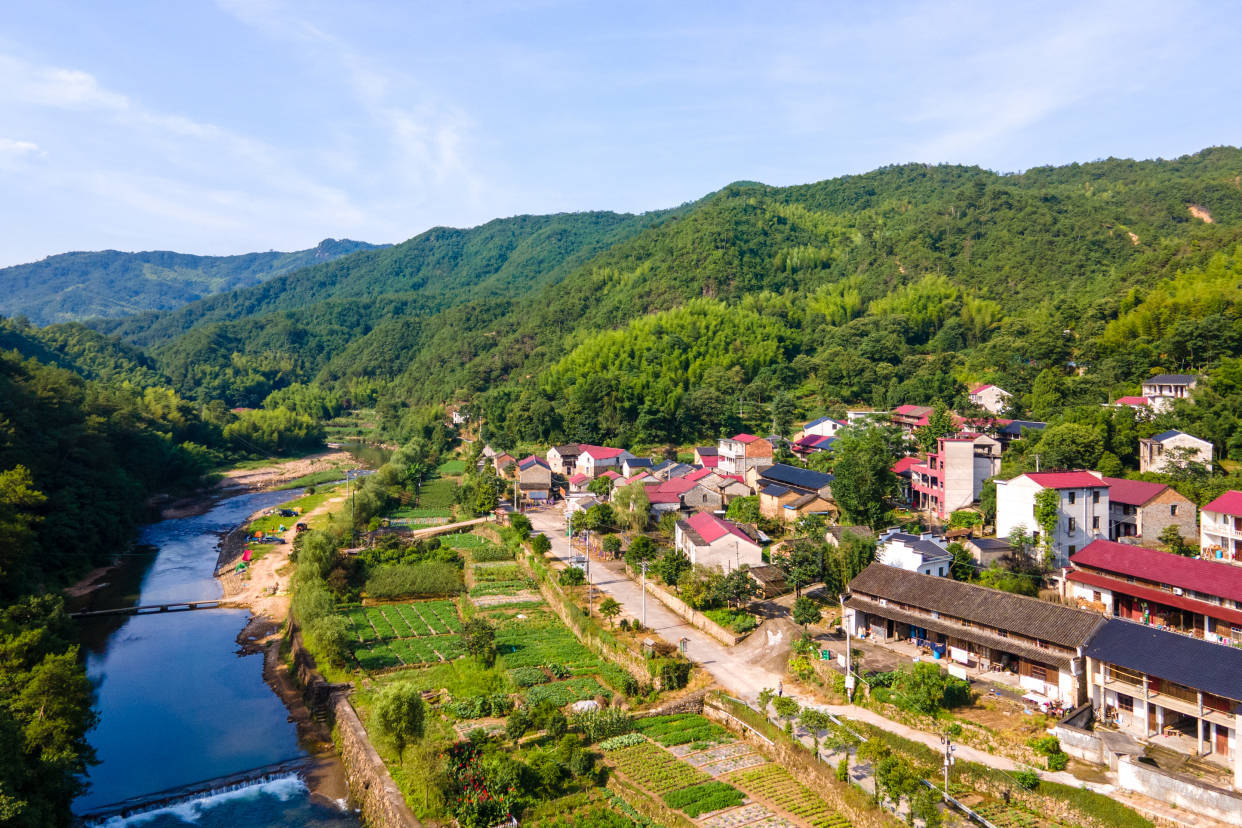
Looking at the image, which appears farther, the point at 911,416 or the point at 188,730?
the point at 911,416

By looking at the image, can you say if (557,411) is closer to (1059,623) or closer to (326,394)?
(1059,623)

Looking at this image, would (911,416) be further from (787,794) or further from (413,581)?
(787,794)

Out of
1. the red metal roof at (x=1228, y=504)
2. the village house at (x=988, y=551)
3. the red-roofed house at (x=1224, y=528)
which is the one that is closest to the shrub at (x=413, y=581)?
the village house at (x=988, y=551)

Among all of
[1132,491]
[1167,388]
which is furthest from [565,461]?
[1167,388]

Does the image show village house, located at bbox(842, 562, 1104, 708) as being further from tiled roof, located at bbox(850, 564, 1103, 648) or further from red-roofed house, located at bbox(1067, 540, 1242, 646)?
red-roofed house, located at bbox(1067, 540, 1242, 646)

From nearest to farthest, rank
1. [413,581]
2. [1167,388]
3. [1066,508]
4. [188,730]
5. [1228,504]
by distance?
[188,730]
[1228,504]
[1066,508]
[413,581]
[1167,388]

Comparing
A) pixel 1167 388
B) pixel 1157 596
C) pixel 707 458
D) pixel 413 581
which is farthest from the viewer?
pixel 707 458

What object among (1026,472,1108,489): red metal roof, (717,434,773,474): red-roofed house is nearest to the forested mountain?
(717,434,773,474): red-roofed house
